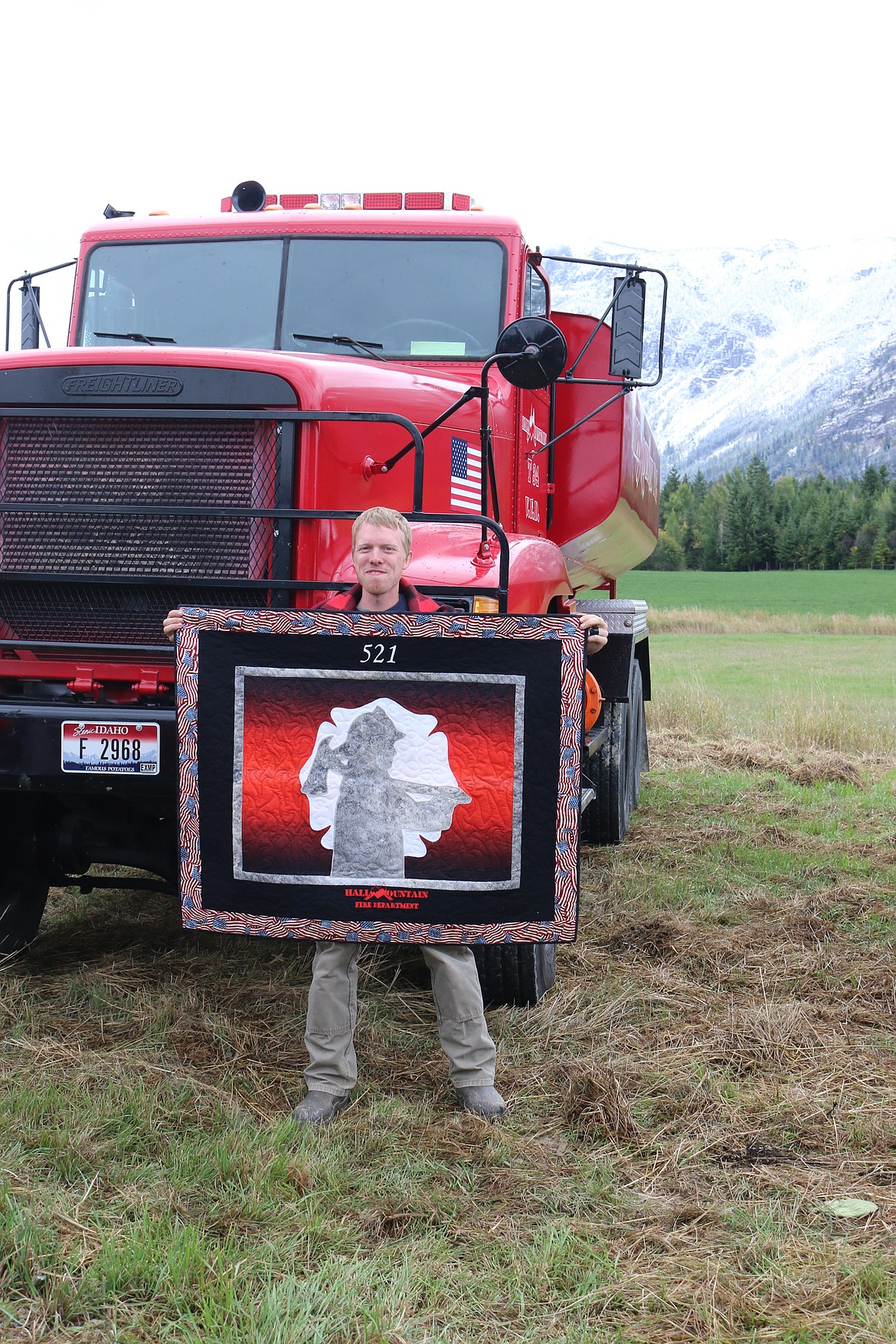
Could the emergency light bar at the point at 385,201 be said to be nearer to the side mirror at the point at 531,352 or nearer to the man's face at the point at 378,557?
the side mirror at the point at 531,352

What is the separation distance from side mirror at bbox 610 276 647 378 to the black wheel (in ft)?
10.3

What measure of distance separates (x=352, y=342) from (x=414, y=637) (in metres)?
2.26

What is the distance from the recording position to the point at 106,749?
3.64 meters

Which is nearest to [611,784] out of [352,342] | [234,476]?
[352,342]

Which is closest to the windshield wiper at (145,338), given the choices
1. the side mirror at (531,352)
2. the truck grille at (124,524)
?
the truck grille at (124,524)

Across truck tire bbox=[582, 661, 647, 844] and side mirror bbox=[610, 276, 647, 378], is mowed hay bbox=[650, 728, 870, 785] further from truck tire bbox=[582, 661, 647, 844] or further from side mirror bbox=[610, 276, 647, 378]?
side mirror bbox=[610, 276, 647, 378]

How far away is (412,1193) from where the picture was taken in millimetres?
2895

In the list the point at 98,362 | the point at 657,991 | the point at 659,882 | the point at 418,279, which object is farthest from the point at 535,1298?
the point at 418,279

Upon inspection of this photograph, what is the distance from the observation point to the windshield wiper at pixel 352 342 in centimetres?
513

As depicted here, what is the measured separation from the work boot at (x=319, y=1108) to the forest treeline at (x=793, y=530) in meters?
99.0

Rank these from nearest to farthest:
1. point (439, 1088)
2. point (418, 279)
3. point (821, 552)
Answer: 1. point (439, 1088)
2. point (418, 279)
3. point (821, 552)

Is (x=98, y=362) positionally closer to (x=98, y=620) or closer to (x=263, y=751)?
(x=98, y=620)

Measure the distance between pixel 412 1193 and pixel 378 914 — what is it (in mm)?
728

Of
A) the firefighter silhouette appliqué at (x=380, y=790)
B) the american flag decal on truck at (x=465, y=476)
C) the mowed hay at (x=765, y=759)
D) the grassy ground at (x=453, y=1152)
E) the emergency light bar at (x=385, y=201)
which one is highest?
the emergency light bar at (x=385, y=201)
